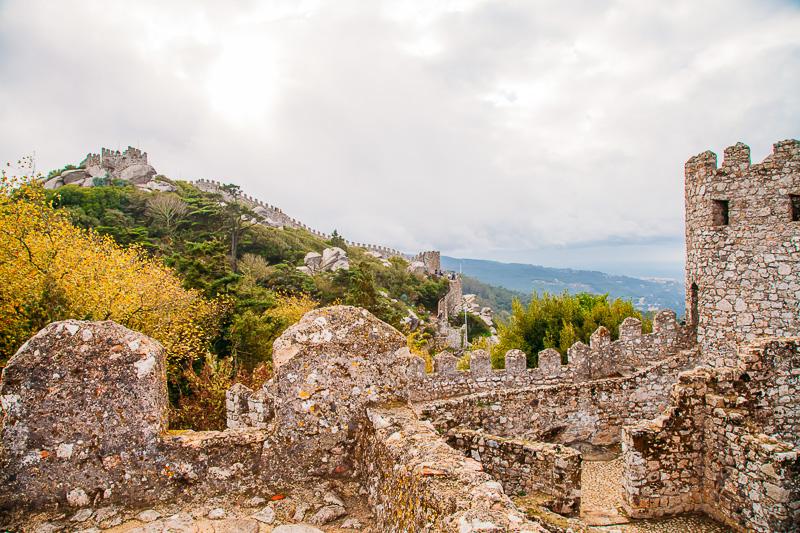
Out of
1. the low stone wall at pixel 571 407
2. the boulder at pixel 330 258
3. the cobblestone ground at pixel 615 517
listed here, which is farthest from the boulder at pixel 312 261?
the cobblestone ground at pixel 615 517

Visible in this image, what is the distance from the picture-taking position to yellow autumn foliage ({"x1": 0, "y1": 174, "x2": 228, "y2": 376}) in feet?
33.0

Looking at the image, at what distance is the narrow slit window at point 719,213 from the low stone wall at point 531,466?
856 cm

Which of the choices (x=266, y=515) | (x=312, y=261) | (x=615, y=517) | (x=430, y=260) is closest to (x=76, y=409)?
(x=266, y=515)

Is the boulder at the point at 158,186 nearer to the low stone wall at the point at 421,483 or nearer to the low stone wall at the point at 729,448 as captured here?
the low stone wall at the point at 729,448

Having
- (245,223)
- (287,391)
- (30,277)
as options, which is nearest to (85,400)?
(287,391)

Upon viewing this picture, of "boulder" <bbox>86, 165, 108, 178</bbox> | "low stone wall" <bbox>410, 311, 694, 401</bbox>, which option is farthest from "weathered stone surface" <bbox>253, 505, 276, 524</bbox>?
"boulder" <bbox>86, 165, 108, 178</bbox>

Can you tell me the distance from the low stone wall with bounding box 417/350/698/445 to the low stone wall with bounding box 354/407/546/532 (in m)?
4.50

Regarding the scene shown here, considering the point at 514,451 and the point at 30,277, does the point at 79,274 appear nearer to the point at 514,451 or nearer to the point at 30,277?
the point at 30,277

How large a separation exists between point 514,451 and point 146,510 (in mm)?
4072

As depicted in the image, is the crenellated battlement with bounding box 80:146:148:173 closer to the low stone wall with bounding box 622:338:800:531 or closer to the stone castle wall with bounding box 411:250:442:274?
the stone castle wall with bounding box 411:250:442:274

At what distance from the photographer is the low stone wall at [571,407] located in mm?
9305

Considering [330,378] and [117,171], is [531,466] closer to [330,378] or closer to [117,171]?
[330,378]

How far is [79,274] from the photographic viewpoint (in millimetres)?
12438

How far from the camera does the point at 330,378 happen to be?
4.18 m
